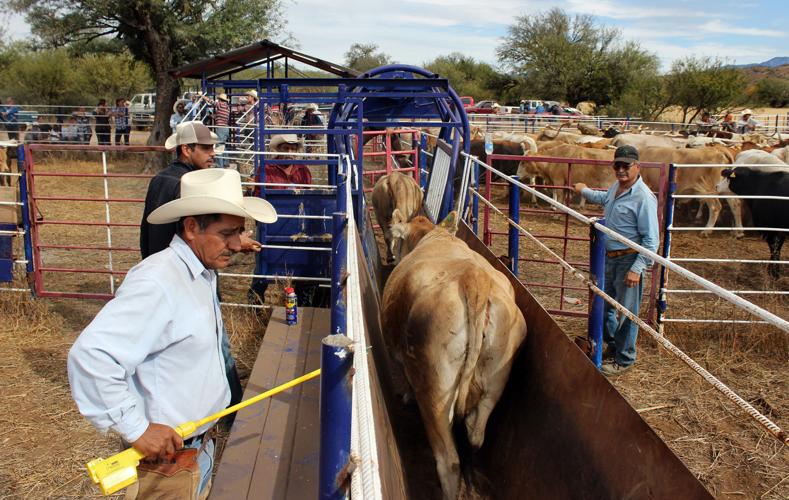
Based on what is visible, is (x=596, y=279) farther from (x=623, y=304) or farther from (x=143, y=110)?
(x=143, y=110)

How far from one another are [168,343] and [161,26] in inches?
699

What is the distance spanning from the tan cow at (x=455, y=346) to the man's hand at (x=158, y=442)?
162cm

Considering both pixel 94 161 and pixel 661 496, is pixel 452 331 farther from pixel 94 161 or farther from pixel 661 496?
pixel 94 161

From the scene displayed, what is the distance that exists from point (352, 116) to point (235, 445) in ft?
19.7

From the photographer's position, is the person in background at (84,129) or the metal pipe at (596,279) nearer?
the metal pipe at (596,279)

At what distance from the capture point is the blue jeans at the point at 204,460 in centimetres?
245

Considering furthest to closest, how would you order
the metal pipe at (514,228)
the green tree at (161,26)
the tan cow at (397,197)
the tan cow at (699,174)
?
the green tree at (161,26)
the tan cow at (699,174)
the tan cow at (397,197)
the metal pipe at (514,228)

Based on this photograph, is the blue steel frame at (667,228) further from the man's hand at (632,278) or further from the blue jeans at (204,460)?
the blue jeans at (204,460)

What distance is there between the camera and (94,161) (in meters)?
20.2

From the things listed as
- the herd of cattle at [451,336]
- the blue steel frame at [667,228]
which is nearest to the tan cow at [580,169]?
the blue steel frame at [667,228]

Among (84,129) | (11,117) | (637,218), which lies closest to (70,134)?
(84,129)

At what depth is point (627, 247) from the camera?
17.2 ft

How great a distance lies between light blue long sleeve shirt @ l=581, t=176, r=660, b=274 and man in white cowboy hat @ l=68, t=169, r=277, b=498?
367cm

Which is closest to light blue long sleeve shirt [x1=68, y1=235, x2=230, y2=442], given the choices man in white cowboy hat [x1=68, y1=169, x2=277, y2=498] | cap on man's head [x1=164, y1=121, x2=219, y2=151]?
man in white cowboy hat [x1=68, y1=169, x2=277, y2=498]
